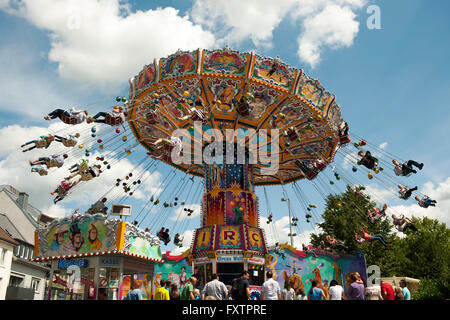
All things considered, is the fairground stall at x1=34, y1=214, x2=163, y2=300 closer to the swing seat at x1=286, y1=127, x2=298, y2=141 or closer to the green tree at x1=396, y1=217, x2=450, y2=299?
the swing seat at x1=286, y1=127, x2=298, y2=141

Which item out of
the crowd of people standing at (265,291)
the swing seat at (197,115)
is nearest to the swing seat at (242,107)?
the swing seat at (197,115)

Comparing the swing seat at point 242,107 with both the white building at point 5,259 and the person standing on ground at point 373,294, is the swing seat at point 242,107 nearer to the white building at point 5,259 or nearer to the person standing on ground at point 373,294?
the person standing on ground at point 373,294

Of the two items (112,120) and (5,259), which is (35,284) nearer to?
(5,259)

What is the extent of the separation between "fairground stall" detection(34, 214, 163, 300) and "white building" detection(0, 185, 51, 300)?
15.4 meters

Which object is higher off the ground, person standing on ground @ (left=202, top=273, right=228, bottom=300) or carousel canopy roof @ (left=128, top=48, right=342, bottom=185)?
carousel canopy roof @ (left=128, top=48, right=342, bottom=185)

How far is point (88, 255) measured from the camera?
15195mm

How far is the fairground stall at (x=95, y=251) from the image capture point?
14977 mm

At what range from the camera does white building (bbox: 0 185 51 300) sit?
99.6 feet

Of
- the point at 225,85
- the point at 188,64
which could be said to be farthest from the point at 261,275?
the point at 188,64

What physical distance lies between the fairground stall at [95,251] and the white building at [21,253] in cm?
1543

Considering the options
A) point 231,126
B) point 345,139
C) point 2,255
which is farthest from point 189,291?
point 2,255

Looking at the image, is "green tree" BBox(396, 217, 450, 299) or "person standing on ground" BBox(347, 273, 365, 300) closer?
"person standing on ground" BBox(347, 273, 365, 300)

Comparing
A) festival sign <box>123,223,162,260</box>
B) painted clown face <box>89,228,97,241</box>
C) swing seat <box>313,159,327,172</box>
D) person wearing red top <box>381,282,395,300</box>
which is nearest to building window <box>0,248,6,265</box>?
painted clown face <box>89,228,97,241</box>
